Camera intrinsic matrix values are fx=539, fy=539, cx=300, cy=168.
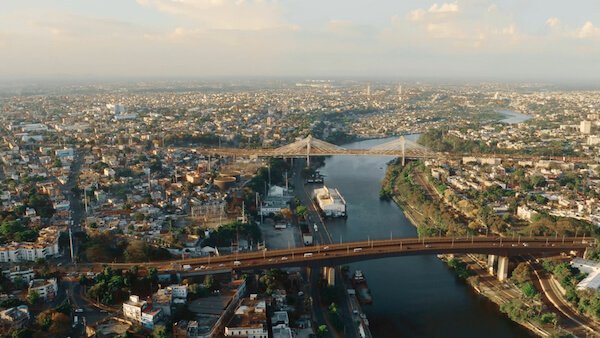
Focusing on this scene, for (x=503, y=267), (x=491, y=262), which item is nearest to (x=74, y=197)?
(x=491, y=262)

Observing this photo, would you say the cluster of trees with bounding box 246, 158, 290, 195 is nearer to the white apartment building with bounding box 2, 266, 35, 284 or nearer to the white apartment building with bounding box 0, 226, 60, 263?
the white apartment building with bounding box 0, 226, 60, 263

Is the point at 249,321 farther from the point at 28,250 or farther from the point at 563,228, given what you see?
the point at 563,228

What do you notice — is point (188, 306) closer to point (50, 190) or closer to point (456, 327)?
point (456, 327)

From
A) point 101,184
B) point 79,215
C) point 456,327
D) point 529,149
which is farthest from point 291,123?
point 456,327

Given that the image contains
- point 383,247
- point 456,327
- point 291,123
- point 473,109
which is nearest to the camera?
point 456,327

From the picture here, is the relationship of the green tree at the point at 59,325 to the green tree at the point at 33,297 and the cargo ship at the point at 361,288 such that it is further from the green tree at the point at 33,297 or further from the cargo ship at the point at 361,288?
the cargo ship at the point at 361,288
